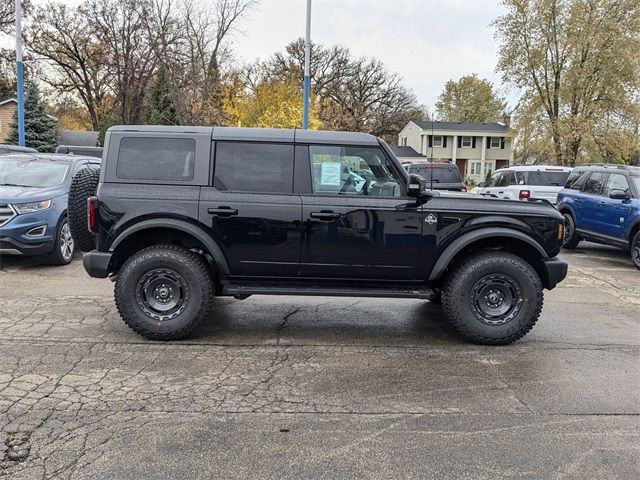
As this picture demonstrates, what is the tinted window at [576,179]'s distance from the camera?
39.1ft

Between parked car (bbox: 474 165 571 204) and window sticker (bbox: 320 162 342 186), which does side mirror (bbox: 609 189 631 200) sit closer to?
parked car (bbox: 474 165 571 204)

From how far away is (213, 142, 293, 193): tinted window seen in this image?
5285 millimetres

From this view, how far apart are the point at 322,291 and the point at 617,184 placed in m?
7.97

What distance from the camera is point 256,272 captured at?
5.36m

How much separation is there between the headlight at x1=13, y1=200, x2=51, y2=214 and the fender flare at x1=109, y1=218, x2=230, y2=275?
12.3 feet

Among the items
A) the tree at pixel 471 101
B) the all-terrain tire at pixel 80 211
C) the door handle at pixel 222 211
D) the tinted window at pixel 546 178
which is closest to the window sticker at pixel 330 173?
the door handle at pixel 222 211

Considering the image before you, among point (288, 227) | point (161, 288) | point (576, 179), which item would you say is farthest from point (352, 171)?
point (576, 179)

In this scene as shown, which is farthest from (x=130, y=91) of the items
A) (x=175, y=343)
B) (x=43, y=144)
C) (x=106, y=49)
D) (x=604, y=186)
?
(x=175, y=343)

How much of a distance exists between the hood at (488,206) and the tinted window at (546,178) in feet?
33.5

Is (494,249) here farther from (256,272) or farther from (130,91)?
(130,91)

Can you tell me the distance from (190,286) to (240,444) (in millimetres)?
2149

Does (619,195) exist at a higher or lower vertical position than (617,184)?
lower

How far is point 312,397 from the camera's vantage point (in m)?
4.12

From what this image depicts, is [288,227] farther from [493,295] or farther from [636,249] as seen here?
[636,249]
